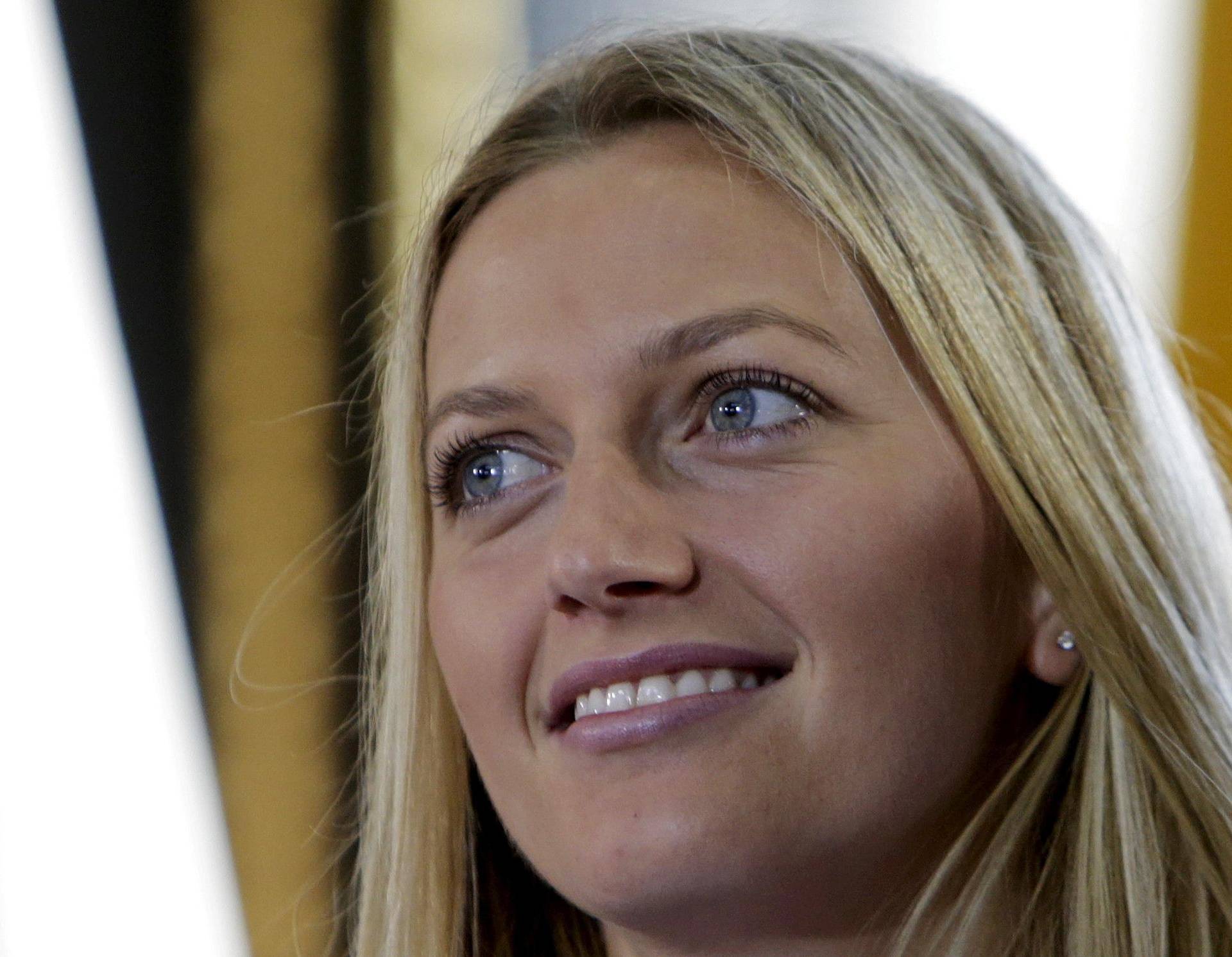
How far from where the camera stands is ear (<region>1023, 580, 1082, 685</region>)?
1.05 m

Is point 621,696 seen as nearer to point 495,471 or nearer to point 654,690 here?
point 654,690

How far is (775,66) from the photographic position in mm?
1167

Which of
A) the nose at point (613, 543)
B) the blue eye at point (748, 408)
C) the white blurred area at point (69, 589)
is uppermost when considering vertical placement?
the blue eye at point (748, 408)

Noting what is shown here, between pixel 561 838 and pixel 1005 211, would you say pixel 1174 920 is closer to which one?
pixel 561 838

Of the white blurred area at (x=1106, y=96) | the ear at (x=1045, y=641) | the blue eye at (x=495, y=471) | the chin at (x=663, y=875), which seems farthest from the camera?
the white blurred area at (x=1106, y=96)

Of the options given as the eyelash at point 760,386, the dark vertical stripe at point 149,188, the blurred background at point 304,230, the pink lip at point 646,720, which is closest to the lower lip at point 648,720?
the pink lip at point 646,720

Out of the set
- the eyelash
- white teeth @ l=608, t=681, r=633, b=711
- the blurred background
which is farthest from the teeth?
the blurred background

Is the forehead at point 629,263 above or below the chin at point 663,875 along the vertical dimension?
above

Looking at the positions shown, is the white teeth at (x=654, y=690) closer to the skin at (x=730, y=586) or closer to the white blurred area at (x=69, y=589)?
the skin at (x=730, y=586)

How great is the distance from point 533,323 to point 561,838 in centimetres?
40

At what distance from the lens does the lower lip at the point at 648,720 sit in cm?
96

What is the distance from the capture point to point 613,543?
3.16 feet

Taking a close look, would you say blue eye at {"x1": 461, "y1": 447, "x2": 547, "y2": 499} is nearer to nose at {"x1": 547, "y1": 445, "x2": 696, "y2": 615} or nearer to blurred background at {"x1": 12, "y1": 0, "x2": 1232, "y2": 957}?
nose at {"x1": 547, "y1": 445, "x2": 696, "y2": 615}

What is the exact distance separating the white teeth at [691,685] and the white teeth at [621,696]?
0.04 meters
